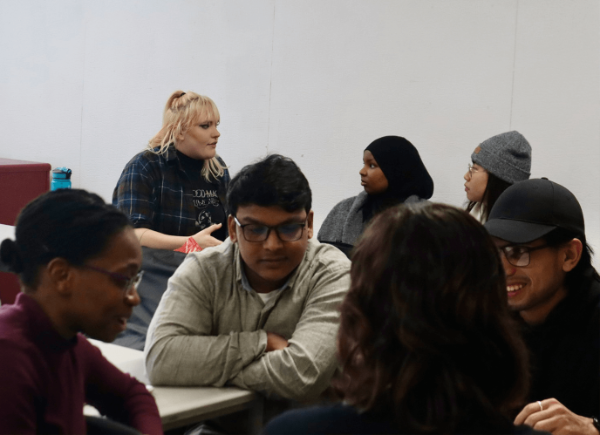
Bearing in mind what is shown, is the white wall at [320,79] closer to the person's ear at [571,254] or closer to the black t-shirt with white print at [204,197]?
the black t-shirt with white print at [204,197]

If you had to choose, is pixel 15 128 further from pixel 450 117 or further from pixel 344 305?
pixel 344 305

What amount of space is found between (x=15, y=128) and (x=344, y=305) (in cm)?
650

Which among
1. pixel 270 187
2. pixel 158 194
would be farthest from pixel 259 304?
pixel 158 194

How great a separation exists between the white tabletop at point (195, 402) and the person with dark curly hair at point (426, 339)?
2.33 feet

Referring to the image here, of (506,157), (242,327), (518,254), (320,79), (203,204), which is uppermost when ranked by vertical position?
(320,79)

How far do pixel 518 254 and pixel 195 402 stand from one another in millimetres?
900

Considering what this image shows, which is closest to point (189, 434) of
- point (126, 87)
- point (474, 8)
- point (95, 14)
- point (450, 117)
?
point (450, 117)

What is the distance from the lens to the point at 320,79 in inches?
181

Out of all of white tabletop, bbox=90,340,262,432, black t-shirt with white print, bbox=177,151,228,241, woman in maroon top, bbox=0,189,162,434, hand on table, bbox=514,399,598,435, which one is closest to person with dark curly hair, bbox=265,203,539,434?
woman in maroon top, bbox=0,189,162,434

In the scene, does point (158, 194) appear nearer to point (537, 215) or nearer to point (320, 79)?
point (320, 79)

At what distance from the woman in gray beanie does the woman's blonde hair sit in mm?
1360

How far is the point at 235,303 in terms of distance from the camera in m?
1.93

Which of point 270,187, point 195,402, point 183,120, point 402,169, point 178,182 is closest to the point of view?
point 195,402

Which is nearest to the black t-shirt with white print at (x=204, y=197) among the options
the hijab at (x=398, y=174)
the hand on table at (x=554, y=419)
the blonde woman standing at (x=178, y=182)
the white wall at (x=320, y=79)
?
the blonde woman standing at (x=178, y=182)
